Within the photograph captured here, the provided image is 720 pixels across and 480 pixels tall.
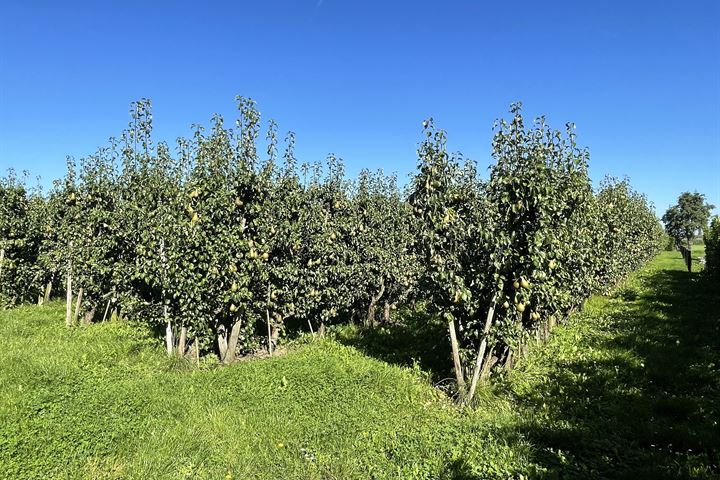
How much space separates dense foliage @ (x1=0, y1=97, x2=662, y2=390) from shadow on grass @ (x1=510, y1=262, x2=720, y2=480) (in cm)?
109

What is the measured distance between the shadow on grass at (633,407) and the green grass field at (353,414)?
0.02 meters

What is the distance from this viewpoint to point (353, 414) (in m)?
6.16

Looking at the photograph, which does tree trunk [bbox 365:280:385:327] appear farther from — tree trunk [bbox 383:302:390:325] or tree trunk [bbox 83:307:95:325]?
tree trunk [bbox 83:307:95:325]

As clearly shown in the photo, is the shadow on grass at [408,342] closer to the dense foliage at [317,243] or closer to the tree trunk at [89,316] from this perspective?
the dense foliage at [317,243]

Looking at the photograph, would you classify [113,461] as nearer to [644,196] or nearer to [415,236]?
→ [415,236]

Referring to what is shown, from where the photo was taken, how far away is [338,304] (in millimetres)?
11062

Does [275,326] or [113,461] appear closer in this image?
[113,461]

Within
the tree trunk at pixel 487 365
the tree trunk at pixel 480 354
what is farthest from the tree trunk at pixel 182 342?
the tree trunk at pixel 487 365

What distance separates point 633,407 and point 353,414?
4.11m

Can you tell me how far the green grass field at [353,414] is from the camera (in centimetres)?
489

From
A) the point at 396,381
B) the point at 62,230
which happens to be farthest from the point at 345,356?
the point at 62,230

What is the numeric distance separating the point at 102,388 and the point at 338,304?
5550 mm

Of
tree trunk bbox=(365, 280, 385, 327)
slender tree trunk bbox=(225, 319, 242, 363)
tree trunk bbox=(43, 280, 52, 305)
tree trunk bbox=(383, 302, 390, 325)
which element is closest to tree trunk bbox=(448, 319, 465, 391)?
slender tree trunk bbox=(225, 319, 242, 363)

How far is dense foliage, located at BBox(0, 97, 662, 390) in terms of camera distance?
20.9ft
